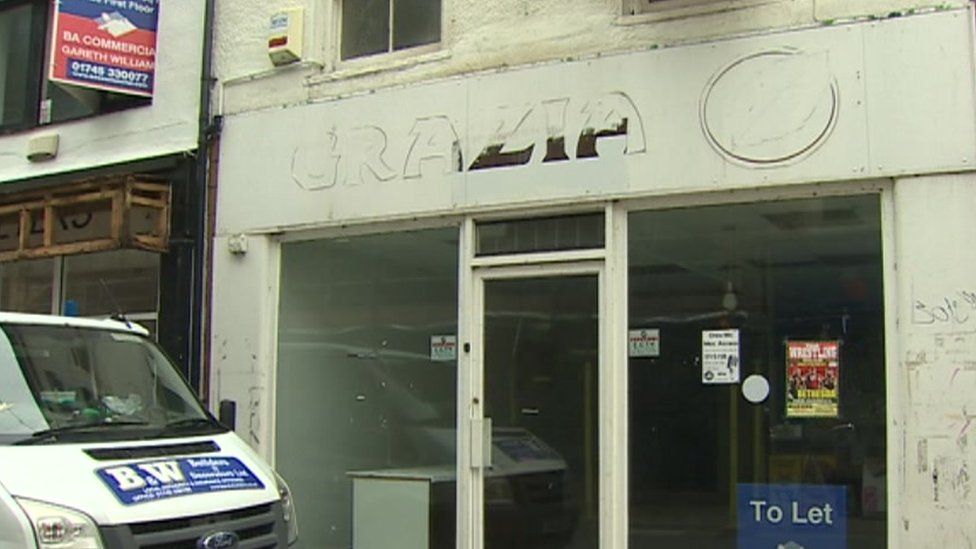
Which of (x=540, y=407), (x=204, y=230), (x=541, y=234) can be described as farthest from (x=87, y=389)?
(x=204, y=230)

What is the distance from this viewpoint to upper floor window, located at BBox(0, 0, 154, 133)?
11.2 meters

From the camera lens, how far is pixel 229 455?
6414 millimetres

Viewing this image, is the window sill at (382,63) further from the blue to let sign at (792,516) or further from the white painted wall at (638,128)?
the blue to let sign at (792,516)

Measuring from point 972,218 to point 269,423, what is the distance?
19.0 feet

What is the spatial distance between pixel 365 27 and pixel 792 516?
5.27m

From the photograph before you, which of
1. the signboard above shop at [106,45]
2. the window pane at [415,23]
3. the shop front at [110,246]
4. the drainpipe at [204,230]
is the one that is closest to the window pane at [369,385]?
the drainpipe at [204,230]

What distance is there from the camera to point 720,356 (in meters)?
7.70

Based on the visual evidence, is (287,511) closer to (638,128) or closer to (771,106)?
(638,128)

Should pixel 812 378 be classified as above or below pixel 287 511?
above

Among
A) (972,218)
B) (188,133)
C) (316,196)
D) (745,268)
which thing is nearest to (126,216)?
(188,133)

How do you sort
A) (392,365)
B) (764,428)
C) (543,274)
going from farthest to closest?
(392,365), (543,274), (764,428)

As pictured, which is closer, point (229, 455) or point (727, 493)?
point (229, 455)


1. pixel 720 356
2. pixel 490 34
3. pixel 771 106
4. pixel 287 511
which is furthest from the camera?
pixel 490 34

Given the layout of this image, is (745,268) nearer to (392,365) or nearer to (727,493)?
(727,493)
